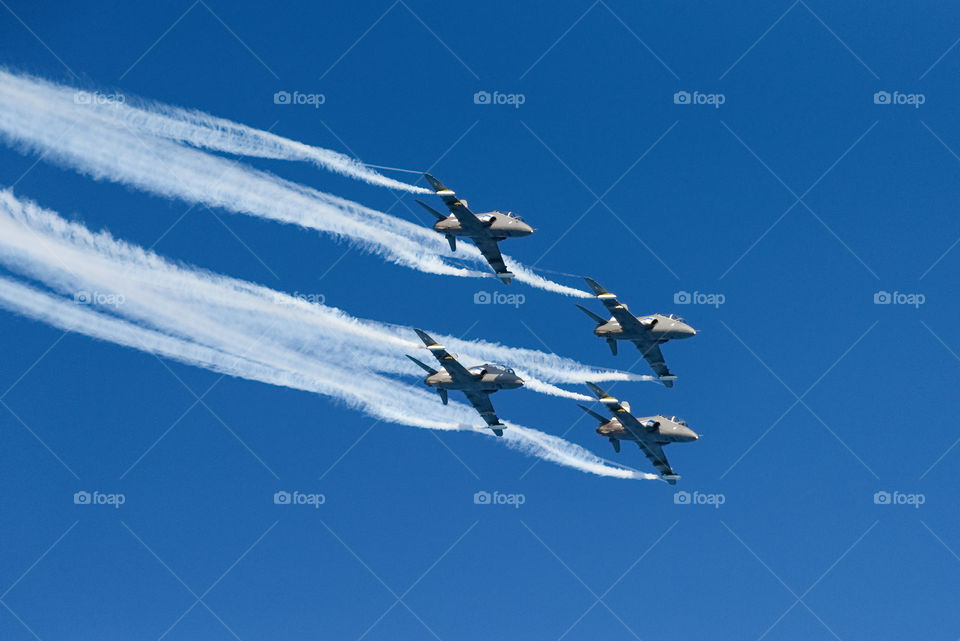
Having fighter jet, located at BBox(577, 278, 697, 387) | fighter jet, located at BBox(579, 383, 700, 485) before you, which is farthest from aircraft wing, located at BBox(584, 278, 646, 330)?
fighter jet, located at BBox(579, 383, 700, 485)

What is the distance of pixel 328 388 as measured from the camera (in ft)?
324

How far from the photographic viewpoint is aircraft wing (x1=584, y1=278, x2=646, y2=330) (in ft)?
345

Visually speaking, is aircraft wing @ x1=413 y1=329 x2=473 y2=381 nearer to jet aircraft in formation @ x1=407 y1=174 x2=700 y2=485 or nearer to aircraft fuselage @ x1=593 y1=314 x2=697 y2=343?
jet aircraft in formation @ x1=407 y1=174 x2=700 y2=485

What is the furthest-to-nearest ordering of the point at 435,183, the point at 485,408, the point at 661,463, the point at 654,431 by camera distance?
the point at 661,463, the point at 654,431, the point at 485,408, the point at 435,183

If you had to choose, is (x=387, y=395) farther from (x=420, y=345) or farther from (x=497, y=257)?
(x=497, y=257)

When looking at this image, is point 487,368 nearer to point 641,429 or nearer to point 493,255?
point 493,255

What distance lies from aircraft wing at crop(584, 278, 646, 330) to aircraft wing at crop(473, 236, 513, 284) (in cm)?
597

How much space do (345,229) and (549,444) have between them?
21.5 metres

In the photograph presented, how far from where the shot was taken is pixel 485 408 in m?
108

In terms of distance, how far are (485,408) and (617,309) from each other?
1099 cm

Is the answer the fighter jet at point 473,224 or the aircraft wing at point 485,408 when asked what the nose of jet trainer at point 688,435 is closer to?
the aircraft wing at point 485,408

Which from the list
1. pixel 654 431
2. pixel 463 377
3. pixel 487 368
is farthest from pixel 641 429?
pixel 463 377

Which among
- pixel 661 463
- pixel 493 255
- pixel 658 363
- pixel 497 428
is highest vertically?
pixel 493 255

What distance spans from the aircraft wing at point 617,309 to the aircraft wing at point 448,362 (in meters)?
9.99
